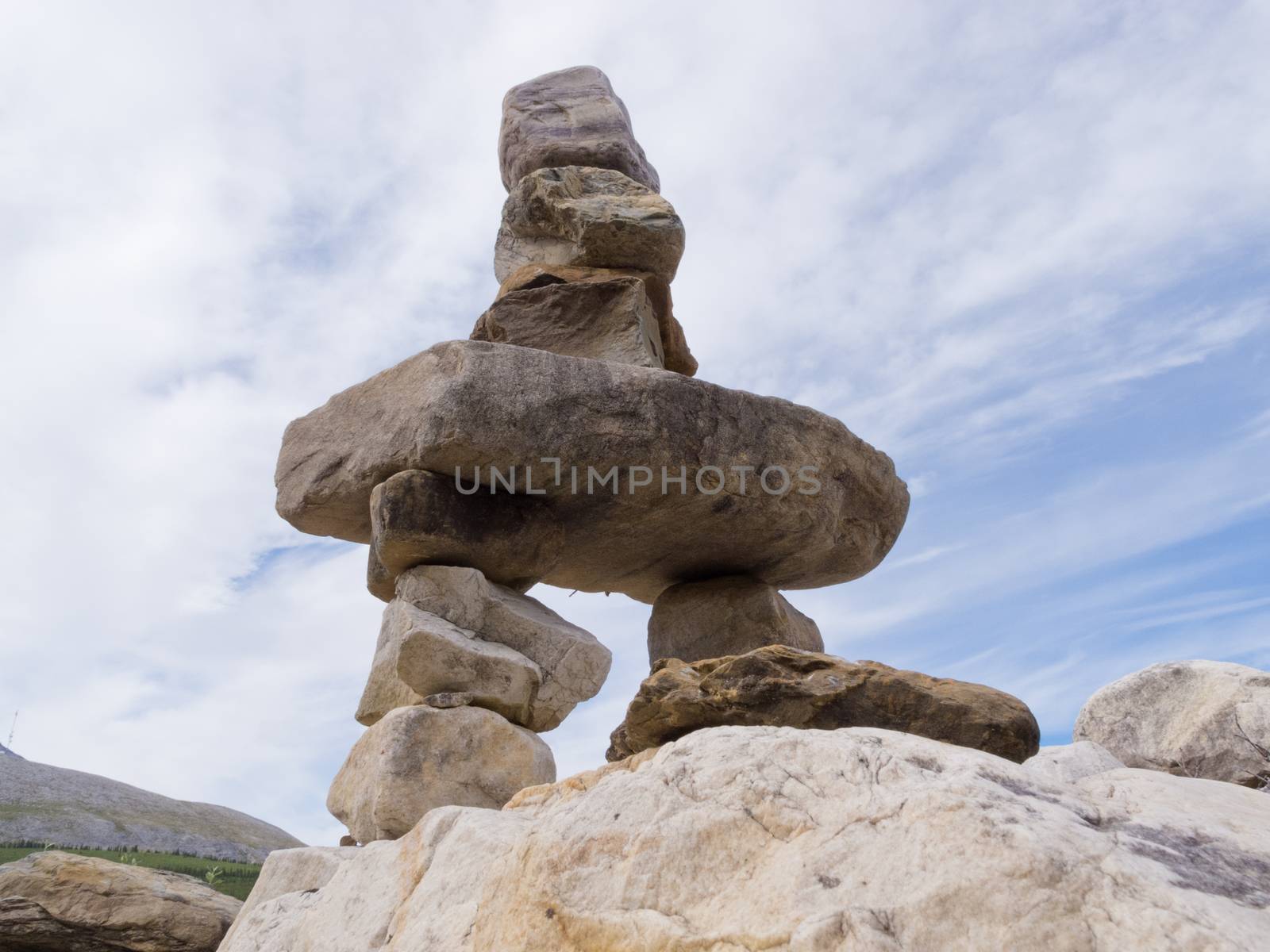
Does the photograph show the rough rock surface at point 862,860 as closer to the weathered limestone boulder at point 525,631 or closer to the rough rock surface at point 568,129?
the weathered limestone boulder at point 525,631

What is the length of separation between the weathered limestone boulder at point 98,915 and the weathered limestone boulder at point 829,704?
8.57ft

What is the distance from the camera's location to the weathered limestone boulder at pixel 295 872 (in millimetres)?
3760

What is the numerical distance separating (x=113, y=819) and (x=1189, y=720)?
8158 millimetres

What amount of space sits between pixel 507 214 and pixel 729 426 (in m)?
2.35

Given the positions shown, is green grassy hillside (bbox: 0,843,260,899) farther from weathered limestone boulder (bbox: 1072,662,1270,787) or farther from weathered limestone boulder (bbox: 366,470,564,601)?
weathered limestone boulder (bbox: 1072,662,1270,787)

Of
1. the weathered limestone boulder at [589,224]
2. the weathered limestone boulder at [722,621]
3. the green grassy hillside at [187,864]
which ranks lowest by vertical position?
the green grassy hillside at [187,864]

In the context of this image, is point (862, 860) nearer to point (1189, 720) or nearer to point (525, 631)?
point (525, 631)

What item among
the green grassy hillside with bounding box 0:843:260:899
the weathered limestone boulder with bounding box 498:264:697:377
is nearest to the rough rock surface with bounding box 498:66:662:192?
the weathered limestone boulder with bounding box 498:264:697:377


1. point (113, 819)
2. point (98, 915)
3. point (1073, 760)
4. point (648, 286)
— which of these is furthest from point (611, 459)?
point (113, 819)

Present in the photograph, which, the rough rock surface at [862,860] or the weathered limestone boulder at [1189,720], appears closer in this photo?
the rough rock surface at [862,860]

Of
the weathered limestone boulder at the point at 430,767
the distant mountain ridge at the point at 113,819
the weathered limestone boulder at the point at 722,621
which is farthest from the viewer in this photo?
the distant mountain ridge at the point at 113,819

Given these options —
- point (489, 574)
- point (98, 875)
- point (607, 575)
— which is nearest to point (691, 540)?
point (607, 575)

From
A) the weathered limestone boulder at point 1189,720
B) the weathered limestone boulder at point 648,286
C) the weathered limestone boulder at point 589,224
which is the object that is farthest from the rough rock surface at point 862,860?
the weathered limestone boulder at point 589,224

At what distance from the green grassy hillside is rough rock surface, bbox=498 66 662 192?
15.3 feet
